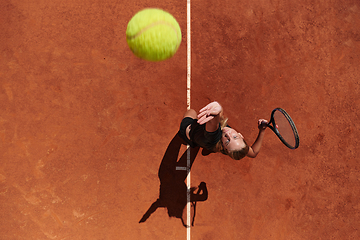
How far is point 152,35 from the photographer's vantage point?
2660 mm

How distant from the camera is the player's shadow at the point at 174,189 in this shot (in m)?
4.25

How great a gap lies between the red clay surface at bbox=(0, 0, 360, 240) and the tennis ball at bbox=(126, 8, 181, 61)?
1.57m

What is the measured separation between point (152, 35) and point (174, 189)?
3109 millimetres

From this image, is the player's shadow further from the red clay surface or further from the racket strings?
the racket strings

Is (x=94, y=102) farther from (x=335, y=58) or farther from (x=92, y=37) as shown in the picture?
(x=335, y=58)

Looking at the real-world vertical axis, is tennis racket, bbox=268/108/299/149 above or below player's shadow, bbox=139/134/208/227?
above

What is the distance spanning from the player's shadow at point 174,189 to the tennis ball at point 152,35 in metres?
2.03

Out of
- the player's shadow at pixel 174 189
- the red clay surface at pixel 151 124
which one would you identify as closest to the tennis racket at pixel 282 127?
the red clay surface at pixel 151 124

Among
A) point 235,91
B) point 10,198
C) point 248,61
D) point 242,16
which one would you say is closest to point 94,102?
point 10,198

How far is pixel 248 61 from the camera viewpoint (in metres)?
4.50

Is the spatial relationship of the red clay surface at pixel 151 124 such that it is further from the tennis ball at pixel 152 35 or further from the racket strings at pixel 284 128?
the tennis ball at pixel 152 35

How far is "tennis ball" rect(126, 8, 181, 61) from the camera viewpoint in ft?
8.77

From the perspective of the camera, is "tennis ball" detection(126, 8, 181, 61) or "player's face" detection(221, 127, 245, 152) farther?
"player's face" detection(221, 127, 245, 152)

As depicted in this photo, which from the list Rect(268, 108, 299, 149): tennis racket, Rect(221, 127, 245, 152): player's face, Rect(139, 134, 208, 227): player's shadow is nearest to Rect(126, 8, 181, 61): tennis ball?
Rect(221, 127, 245, 152): player's face
